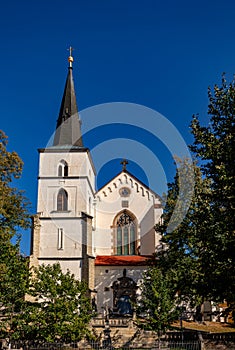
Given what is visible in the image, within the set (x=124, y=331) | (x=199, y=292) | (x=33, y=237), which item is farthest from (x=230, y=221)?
(x=33, y=237)

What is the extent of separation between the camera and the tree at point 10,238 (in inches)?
949

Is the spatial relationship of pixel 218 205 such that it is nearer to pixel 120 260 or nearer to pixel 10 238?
pixel 10 238

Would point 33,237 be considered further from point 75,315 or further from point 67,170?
point 75,315

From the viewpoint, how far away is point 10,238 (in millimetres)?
25375

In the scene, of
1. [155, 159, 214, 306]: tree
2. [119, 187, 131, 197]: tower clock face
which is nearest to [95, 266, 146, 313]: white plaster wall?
[155, 159, 214, 306]: tree

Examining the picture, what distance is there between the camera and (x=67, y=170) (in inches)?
1635

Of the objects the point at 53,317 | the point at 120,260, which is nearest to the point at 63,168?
the point at 120,260

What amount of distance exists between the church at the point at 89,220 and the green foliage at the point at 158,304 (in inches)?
367

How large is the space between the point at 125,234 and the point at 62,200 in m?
7.66

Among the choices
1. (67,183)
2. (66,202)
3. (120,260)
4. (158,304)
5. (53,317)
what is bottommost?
(53,317)

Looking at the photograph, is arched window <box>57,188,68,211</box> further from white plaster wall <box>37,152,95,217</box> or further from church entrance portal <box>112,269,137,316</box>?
church entrance portal <box>112,269,137,316</box>

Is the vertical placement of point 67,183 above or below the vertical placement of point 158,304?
above

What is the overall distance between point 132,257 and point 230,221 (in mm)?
23493

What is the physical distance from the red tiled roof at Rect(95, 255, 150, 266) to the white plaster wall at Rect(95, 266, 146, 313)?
0.27 metres
